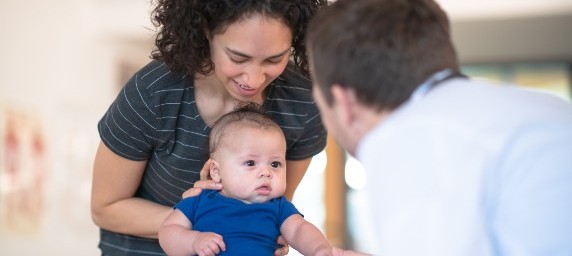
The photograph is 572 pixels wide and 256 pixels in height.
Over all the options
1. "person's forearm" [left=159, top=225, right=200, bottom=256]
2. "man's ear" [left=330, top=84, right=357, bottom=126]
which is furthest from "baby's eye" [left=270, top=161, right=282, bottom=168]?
"man's ear" [left=330, top=84, right=357, bottom=126]

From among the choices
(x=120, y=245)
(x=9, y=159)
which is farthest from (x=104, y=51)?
(x=120, y=245)

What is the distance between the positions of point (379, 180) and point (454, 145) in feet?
0.36

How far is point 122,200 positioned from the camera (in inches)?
76.9

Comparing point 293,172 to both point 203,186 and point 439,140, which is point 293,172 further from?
point 439,140

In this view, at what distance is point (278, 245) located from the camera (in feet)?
5.46

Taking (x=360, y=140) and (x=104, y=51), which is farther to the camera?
(x=104, y=51)

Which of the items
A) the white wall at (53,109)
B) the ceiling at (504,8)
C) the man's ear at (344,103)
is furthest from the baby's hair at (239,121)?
the ceiling at (504,8)

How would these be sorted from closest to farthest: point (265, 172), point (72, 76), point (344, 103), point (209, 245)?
point (344, 103), point (209, 245), point (265, 172), point (72, 76)

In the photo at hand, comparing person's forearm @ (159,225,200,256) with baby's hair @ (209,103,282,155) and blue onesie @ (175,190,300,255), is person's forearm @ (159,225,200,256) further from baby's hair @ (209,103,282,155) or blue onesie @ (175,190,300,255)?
baby's hair @ (209,103,282,155)

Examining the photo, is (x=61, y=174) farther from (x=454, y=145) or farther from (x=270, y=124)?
(x=454, y=145)

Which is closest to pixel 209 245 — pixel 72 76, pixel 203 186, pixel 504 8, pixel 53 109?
pixel 203 186

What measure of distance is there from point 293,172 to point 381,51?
898 mm

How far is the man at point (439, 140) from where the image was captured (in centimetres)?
109

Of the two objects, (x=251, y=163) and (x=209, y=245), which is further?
(x=251, y=163)
